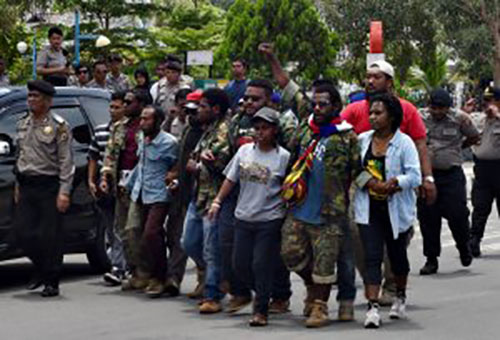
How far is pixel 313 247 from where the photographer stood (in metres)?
9.80

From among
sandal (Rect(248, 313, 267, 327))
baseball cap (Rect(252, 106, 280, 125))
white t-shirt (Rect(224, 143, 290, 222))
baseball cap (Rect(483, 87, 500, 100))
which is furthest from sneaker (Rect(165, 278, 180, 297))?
baseball cap (Rect(483, 87, 500, 100))

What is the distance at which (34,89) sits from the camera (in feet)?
37.8

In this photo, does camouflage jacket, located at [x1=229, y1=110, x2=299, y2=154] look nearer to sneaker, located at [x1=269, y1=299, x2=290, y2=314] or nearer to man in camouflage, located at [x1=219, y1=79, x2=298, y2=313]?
man in camouflage, located at [x1=219, y1=79, x2=298, y2=313]

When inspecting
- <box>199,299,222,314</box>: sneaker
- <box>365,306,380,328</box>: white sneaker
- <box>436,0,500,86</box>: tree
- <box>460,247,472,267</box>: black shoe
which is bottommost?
<box>199,299,222,314</box>: sneaker

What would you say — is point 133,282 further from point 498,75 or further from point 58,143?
point 498,75

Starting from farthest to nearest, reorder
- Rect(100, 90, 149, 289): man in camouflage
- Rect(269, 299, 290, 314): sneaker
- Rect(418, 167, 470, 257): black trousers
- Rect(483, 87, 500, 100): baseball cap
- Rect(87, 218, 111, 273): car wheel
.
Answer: Rect(483, 87, 500, 100): baseball cap < Rect(418, 167, 470, 257): black trousers < Rect(87, 218, 111, 273): car wheel < Rect(100, 90, 149, 289): man in camouflage < Rect(269, 299, 290, 314): sneaker

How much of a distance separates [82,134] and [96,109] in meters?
0.31

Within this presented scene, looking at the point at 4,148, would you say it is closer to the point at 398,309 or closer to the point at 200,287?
the point at 200,287

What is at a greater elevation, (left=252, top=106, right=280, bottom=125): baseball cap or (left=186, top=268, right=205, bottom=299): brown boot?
(left=252, top=106, right=280, bottom=125): baseball cap

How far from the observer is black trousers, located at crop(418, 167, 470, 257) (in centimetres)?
1338

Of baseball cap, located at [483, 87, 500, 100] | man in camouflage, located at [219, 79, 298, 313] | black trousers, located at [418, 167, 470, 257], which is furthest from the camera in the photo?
baseball cap, located at [483, 87, 500, 100]

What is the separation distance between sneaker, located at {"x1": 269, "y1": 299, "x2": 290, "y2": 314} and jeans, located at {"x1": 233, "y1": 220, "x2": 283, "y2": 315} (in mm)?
518

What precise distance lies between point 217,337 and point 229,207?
1.45 m

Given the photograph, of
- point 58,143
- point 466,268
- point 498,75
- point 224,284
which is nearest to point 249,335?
point 224,284
